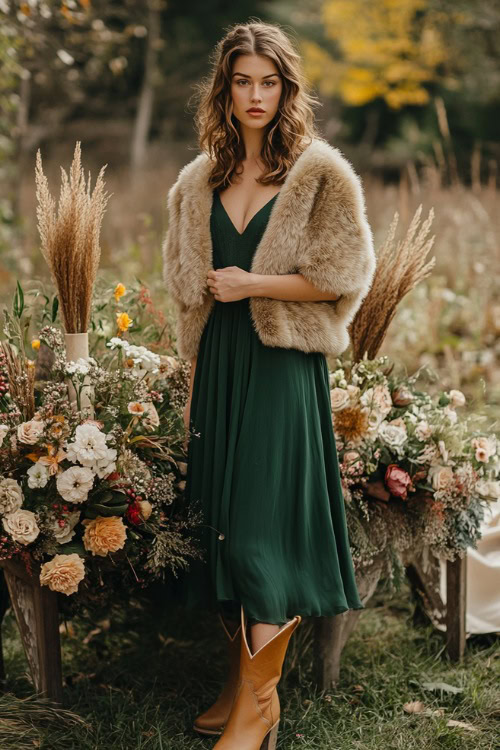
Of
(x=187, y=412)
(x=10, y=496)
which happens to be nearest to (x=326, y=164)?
(x=187, y=412)

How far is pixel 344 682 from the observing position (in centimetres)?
294

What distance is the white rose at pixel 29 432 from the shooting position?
93.4 inches

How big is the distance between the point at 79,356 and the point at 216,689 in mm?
1313

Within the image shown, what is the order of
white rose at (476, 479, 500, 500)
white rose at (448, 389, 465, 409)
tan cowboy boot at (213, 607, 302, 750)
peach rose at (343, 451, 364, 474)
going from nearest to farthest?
1. tan cowboy boot at (213, 607, 302, 750)
2. peach rose at (343, 451, 364, 474)
3. white rose at (476, 479, 500, 500)
4. white rose at (448, 389, 465, 409)

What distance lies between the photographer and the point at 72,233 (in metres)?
2.46

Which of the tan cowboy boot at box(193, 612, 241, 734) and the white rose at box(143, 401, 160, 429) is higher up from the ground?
the white rose at box(143, 401, 160, 429)

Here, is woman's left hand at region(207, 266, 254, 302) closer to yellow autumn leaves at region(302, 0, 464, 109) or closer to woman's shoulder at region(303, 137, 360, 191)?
woman's shoulder at region(303, 137, 360, 191)

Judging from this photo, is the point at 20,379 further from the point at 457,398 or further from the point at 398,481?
the point at 457,398

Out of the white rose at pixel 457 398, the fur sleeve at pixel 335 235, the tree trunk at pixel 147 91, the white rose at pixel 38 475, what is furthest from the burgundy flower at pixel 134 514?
the tree trunk at pixel 147 91

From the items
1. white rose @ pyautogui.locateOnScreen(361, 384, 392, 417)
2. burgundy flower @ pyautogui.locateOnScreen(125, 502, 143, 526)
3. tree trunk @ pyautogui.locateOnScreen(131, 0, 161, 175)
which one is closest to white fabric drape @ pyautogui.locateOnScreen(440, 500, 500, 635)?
white rose @ pyautogui.locateOnScreen(361, 384, 392, 417)

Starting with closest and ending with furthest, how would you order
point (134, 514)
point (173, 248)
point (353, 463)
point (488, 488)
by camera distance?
point (134, 514) < point (173, 248) < point (353, 463) < point (488, 488)

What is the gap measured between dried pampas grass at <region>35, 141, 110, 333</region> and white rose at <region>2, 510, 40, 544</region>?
64cm

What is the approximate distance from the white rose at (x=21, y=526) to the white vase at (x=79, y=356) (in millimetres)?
367

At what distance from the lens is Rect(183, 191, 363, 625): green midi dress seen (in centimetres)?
237
